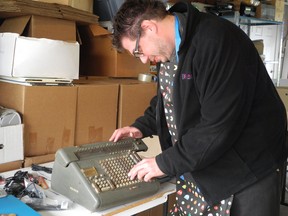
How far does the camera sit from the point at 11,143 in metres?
1.62

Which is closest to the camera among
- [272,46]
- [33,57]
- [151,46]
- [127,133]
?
[151,46]

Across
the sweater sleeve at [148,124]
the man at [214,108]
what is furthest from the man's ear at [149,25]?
the sweater sleeve at [148,124]

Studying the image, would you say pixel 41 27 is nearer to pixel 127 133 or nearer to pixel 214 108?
pixel 127 133

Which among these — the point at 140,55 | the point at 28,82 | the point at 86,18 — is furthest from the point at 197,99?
the point at 86,18

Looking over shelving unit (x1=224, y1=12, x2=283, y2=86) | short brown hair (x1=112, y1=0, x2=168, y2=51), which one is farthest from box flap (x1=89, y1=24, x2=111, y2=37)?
shelving unit (x1=224, y1=12, x2=283, y2=86)

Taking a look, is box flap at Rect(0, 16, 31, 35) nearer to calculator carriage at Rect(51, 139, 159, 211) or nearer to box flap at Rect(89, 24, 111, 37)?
box flap at Rect(89, 24, 111, 37)

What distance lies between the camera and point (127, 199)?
4.16 ft

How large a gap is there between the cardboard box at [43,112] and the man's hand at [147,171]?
27.0 inches

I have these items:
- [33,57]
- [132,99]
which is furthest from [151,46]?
[132,99]

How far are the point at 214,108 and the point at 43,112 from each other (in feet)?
3.20

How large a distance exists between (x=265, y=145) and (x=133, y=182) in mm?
484

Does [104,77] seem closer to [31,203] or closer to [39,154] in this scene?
[39,154]

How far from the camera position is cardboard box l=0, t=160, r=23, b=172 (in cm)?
163

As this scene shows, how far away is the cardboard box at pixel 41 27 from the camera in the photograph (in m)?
1.91
